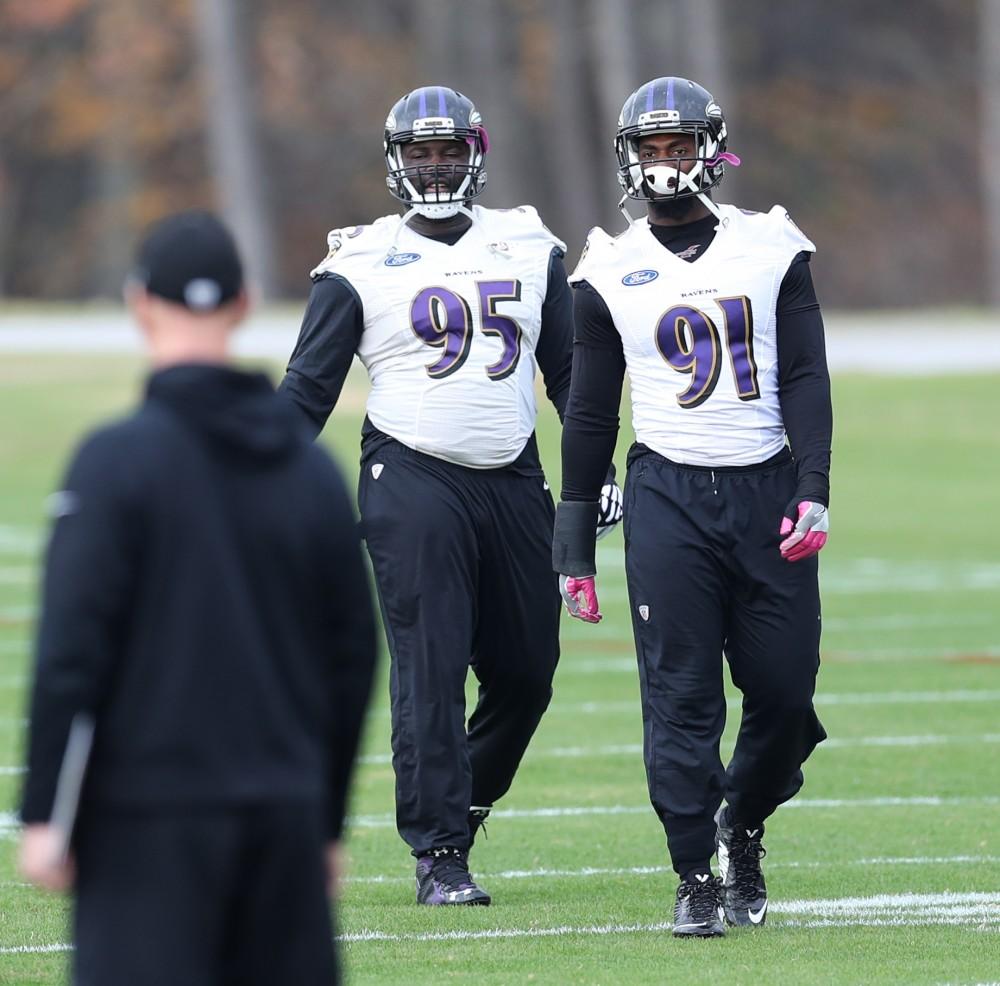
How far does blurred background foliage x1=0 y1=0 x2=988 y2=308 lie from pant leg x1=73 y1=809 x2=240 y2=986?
130ft

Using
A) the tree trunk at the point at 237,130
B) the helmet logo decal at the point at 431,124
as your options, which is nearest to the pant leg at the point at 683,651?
the helmet logo decal at the point at 431,124

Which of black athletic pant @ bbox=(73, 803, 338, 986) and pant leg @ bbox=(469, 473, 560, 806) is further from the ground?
black athletic pant @ bbox=(73, 803, 338, 986)

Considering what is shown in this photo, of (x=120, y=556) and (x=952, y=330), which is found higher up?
(x=120, y=556)

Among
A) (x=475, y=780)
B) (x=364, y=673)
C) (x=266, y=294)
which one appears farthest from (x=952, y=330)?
(x=364, y=673)

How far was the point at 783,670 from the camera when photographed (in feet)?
21.4

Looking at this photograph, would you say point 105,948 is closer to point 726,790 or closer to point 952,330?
point 726,790

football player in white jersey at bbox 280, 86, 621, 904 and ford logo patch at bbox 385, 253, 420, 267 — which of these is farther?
ford logo patch at bbox 385, 253, 420, 267

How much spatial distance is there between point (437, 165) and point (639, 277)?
106 centimetres

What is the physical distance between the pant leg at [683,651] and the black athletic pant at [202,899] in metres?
2.78

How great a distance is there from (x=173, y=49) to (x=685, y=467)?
42297mm

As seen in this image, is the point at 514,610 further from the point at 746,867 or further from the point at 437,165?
the point at 437,165

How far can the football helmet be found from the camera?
744cm

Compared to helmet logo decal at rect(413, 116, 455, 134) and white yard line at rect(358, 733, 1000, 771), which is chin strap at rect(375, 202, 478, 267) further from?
white yard line at rect(358, 733, 1000, 771)

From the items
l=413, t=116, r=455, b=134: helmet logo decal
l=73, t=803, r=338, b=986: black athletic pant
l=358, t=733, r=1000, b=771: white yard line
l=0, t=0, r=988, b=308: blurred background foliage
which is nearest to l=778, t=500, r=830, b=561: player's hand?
l=413, t=116, r=455, b=134: helmet logo decal
